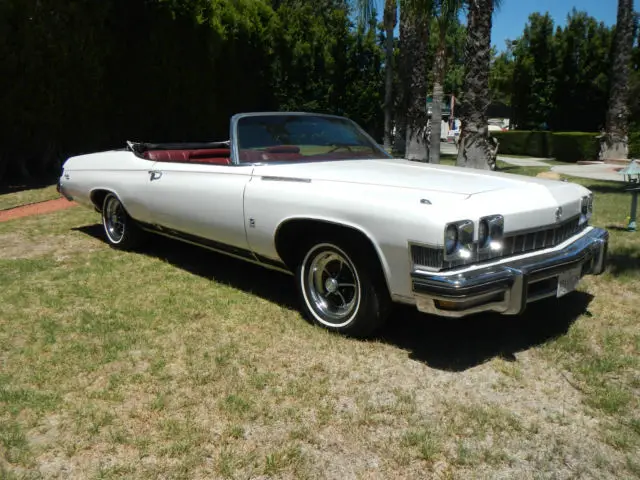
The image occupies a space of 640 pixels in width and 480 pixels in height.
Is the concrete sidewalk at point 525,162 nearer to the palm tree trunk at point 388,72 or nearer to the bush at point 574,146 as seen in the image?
the bush at point 574,146

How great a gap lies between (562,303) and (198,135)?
12.6m

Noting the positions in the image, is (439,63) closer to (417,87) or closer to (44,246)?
(417,87)

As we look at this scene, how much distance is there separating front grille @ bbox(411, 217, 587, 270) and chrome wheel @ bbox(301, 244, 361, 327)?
0.62 m

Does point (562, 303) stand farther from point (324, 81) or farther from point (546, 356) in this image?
point (324, 81)

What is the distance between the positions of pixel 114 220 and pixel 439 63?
8.58 m

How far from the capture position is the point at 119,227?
6.25m

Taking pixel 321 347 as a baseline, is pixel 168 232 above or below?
above

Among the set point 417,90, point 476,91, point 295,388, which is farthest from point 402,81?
point 295,388

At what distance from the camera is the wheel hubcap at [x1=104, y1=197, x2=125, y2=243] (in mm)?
6164

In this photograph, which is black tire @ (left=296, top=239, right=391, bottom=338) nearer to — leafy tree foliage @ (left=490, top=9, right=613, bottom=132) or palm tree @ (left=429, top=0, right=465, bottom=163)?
palm tree @ (left=429, top=0, right=465, bottom=163)

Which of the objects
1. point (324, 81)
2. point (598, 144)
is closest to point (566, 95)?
point (598, 144)

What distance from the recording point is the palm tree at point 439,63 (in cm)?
1091

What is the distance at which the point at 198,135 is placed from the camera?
51.3 ft

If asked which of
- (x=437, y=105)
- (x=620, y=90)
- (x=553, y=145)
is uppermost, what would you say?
(x=620, y=90)
